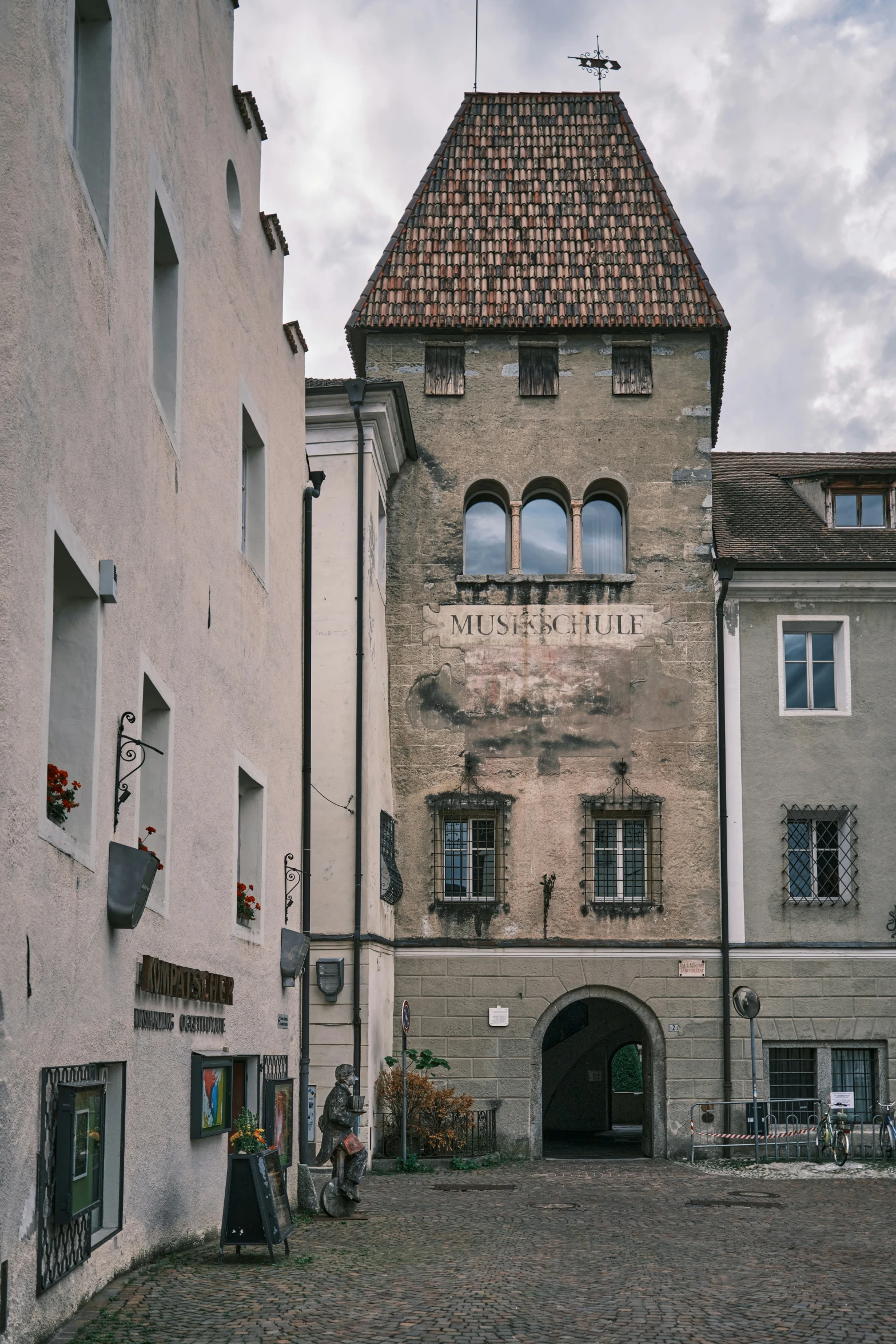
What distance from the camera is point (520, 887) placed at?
24.9m

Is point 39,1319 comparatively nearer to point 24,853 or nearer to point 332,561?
point 24,853

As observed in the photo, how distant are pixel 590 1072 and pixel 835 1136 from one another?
12023 mm

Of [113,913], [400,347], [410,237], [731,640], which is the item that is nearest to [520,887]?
[731,640]

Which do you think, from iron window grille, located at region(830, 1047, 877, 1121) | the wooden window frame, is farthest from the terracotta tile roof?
iron window grille, located at region(830, 1047, 877, 1121)

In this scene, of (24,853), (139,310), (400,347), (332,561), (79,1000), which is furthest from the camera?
(400,347)

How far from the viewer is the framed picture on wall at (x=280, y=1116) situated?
15320 millimetres

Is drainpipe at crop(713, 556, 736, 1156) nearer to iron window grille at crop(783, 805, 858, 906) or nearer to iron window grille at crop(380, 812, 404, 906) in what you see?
iron window grille at crop(783, 805, 858, 906)

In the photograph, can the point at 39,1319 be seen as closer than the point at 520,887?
Yes

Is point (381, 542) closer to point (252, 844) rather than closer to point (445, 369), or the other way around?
point (445, 369)

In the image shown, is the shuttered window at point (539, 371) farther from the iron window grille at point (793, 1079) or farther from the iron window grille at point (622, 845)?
the iron window grille at point (793, 1079)

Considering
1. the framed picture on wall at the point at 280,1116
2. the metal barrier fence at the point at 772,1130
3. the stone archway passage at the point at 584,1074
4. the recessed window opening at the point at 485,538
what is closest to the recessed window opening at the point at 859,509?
the recessed window opening at the point at 485,538

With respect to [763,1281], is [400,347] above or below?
above

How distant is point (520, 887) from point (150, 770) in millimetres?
13530

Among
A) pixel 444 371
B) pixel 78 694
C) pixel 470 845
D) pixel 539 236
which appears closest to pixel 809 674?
pixel 470 845
